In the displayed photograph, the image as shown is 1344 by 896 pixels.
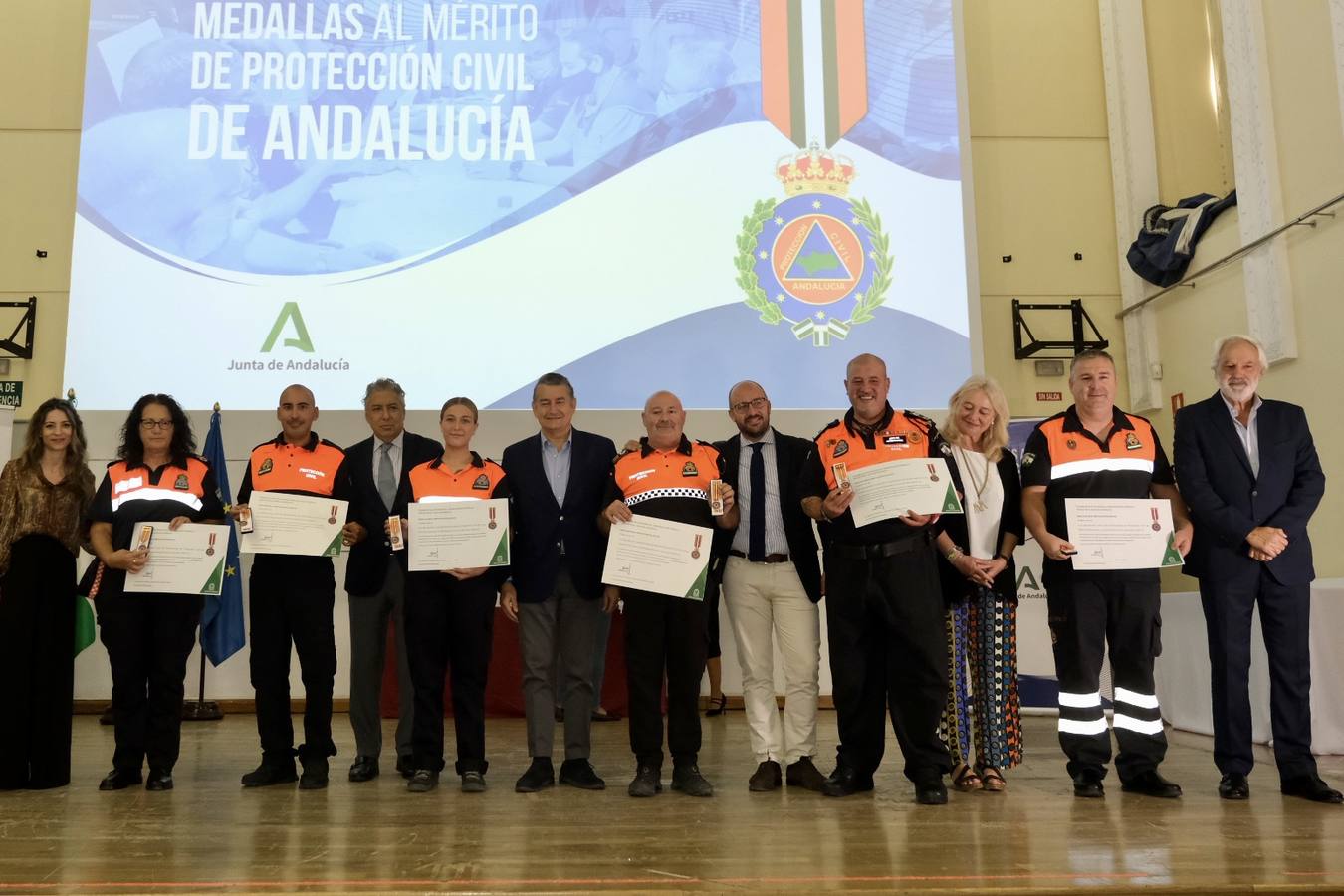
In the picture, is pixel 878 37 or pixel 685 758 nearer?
pixel 685 758

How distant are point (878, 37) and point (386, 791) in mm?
5123

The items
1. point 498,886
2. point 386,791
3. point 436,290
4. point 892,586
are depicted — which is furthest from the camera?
point 436,290

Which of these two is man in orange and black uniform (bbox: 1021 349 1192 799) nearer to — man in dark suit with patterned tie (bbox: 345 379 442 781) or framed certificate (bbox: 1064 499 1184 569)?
framed certificate (bbox: 1064 499 1184 569)

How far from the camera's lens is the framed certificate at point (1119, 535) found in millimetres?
3455

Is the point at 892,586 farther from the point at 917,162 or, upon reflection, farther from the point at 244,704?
the point at 244,704

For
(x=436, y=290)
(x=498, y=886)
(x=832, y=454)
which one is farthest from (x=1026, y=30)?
(x=498, y=886)

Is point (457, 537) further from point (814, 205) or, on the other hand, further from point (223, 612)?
point (814, 205)

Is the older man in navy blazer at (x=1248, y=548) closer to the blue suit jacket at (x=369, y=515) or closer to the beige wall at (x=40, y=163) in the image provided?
the blue suit jacket at (x=369, y=515)

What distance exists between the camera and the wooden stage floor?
2320 millimetres

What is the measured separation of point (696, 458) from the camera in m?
3.68

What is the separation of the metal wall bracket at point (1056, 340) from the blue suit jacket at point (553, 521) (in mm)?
4169

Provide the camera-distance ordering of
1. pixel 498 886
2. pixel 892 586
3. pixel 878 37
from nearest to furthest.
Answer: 1. pixel 498 886
2. pixel 892 586
3. pixel 878 37

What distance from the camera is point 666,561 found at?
351cm

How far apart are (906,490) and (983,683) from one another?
843 mm
